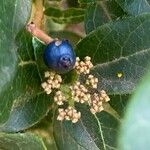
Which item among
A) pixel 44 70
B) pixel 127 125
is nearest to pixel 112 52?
pixel 44 70

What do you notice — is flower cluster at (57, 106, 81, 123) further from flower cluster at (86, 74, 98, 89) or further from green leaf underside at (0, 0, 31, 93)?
green leaf underside at (0, 0, 31, 93)

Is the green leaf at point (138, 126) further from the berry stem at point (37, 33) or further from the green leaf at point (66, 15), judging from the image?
the green leaf at point (66, 15)

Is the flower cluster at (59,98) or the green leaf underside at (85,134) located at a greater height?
the flower cluster at (59,98)

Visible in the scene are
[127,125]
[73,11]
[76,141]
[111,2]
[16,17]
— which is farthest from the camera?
[73,11]

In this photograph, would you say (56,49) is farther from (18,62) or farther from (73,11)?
(73,11)

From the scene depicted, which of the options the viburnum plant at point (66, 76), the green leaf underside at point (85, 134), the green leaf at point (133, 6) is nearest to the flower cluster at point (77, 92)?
the viburnum plant at point (66, 76)

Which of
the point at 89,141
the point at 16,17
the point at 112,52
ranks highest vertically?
the point at 16,17

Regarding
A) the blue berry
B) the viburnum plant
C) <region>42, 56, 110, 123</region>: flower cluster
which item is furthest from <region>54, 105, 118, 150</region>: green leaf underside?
the blue berry

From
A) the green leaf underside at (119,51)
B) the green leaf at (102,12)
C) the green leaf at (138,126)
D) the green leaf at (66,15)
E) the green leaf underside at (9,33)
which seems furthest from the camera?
the green leaf at (66,15)
